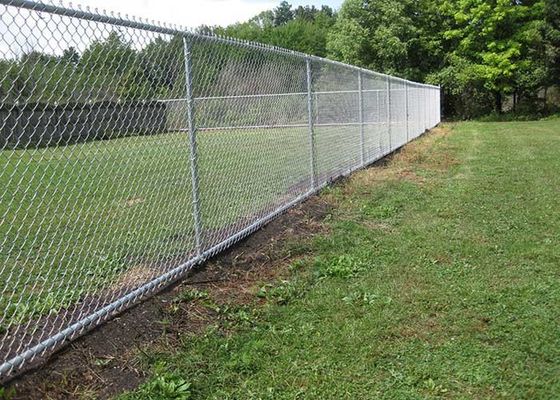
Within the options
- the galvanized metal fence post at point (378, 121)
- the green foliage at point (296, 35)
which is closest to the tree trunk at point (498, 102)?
the green foliage at point (296, 35)

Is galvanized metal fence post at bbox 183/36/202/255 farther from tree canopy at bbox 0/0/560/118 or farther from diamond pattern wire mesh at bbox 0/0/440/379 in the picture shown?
tree canopy at bbox 0/0/560/118

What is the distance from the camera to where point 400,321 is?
139 inches

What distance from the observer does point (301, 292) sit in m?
4.08

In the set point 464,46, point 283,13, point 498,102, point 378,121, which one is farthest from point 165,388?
point 283,13

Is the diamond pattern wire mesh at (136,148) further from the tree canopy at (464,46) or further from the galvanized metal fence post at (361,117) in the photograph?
the tree canopy at (464,46)

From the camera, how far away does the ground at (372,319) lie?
2.81 metres

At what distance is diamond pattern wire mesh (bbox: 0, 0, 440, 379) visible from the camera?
3053mm

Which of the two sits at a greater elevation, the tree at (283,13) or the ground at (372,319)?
the tree at (283,13)

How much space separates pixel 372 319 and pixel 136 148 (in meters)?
2.61

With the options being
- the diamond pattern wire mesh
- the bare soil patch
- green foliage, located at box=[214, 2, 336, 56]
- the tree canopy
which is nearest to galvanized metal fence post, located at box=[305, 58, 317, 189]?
the diamond pattern wire mesh

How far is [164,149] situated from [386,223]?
8.53 ft

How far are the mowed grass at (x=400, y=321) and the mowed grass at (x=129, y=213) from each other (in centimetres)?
92

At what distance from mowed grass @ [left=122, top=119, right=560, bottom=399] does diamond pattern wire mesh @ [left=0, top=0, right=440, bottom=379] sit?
77 centimetres

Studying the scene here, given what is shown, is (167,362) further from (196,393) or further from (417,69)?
(417,69)
